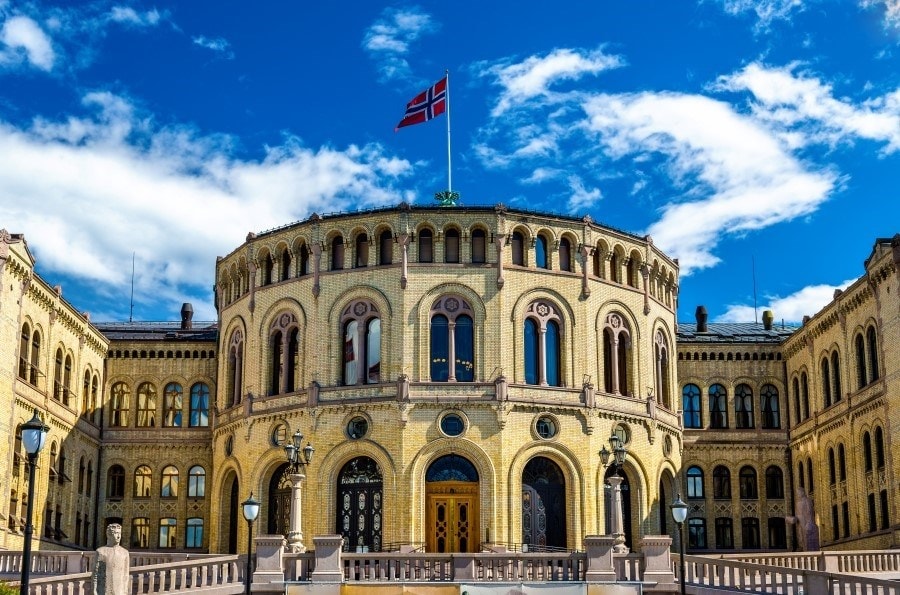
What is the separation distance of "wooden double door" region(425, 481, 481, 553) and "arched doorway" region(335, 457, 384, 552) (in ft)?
6.49

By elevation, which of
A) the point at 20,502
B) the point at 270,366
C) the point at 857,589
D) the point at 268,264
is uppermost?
the point at 268,264

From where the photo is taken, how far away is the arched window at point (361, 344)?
5125cm

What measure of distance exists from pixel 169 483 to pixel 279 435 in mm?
10213

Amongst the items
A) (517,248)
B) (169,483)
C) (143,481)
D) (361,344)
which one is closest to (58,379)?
(143,481)

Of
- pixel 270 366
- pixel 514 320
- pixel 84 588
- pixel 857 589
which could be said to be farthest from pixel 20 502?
pixel 857 589

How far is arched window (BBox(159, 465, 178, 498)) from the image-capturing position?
2352 inches

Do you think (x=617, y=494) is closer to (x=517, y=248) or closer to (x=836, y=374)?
(x=517, y=248)

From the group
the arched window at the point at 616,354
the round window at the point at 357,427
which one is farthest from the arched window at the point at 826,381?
the round window at the point at 357,427

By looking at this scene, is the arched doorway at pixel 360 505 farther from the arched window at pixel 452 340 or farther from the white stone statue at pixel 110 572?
the white stone statue at pixel 110 572

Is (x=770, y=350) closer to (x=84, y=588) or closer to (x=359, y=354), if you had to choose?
(x=359, y=354)

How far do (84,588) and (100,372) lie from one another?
27.1 metres

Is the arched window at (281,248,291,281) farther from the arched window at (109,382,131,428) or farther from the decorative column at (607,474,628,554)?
the decorative column at (607,474,628,554)

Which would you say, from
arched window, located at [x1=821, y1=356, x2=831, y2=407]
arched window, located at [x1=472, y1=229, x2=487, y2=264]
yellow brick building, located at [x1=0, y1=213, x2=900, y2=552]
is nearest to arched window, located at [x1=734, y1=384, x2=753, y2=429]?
yellow brick building, located at [x1=0, y1=213, x2=900, y2=552]

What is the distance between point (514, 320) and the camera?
51.2 m
